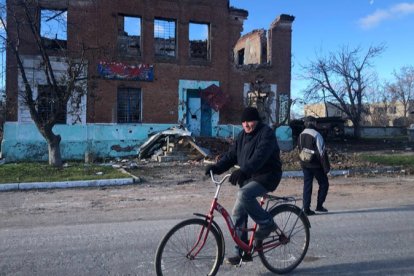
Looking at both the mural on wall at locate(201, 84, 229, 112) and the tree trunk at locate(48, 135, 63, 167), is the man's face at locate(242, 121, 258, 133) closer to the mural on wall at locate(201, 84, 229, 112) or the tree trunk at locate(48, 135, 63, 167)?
the tree trunk at locate(48, 135, 63, 167)

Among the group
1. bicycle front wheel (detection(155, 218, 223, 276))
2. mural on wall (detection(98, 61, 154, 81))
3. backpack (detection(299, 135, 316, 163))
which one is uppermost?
mural on wall (detection(98, 61, 154, 81))

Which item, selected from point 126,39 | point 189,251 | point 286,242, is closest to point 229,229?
point 189,251

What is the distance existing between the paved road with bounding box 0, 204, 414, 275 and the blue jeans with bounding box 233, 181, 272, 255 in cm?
60

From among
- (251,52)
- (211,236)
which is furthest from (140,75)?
(211,236)

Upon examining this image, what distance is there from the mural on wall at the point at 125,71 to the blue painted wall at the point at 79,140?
248cm

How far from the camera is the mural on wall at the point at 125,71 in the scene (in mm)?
22500

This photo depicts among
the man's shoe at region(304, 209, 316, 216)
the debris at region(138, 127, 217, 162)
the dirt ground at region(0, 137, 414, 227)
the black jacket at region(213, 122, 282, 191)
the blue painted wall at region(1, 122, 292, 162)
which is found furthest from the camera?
the blue painted wall at region(1, 122, 292, 162)

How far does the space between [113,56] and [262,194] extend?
19.2m

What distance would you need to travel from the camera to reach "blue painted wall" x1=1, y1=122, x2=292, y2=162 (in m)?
21.0

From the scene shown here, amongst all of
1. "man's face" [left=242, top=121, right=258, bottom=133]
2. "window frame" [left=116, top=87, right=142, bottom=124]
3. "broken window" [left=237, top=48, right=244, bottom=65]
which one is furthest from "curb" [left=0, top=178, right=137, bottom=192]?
"broken window" [left=237, top=48, right=244, bottom=65]

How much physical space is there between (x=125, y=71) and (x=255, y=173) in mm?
18890

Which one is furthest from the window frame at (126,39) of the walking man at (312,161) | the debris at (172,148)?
the walking man at (312,161)

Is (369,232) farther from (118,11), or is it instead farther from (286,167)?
(118,11)

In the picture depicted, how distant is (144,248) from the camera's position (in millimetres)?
6164
